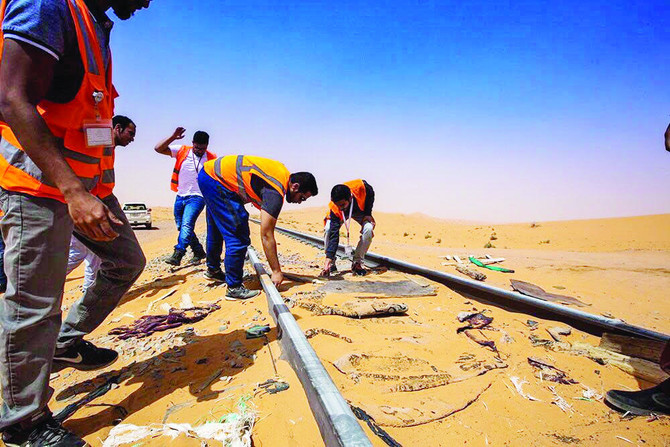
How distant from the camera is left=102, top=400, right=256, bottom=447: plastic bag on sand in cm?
144

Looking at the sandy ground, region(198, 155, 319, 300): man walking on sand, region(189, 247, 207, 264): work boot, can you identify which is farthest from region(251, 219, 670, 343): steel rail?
region(189, 247, 207, 264): work boot

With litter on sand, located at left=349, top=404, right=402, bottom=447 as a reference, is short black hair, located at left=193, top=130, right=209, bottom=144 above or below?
above

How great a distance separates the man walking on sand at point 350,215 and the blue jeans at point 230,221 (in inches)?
66.0

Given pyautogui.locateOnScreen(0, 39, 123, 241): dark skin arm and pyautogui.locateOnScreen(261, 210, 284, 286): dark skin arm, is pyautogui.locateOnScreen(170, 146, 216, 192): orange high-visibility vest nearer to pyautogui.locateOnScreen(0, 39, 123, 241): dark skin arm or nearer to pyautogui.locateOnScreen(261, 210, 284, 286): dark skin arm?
pyautogui.locateOnScreen(261, 210, 284, 286): dark skin arm

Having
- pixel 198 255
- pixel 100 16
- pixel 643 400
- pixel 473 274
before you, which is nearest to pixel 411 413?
pixel 643 400

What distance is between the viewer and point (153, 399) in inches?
75.6

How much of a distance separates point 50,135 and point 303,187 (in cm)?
253

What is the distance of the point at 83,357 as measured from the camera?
2.03 metres

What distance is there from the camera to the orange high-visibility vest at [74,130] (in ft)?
4.78

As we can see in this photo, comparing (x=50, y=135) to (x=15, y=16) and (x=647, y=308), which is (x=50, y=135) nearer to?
(x=15, y=16)

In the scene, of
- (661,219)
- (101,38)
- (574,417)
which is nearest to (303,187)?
(101,38)

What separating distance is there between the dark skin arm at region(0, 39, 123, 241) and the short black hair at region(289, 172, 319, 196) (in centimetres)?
241

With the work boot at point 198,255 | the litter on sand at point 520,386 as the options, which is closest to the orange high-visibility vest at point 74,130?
the litter on sand at point 520,386

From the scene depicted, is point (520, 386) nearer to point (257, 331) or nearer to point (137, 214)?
point (257, 331)
